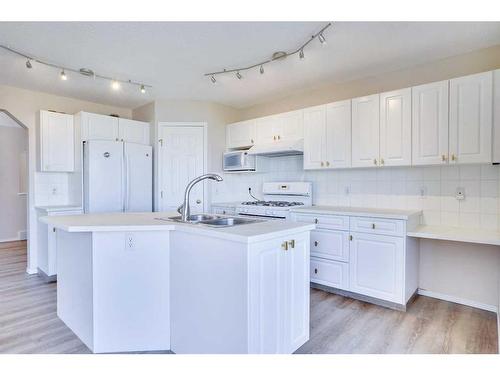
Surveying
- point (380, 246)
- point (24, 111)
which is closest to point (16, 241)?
point (24, 111)

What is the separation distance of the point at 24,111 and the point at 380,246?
4.49 meters

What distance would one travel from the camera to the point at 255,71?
3256 millimetres

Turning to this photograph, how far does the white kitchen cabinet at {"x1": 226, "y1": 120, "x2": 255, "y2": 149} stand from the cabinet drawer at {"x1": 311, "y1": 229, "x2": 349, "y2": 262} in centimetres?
172

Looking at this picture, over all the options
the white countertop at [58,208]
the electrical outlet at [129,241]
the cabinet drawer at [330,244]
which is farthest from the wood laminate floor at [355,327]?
the white countertop at [58,208]

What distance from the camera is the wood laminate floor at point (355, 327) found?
211 centimetres

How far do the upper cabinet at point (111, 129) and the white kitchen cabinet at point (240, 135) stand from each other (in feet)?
4.00

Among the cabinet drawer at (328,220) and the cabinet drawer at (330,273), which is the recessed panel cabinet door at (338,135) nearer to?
the cabinet drawer at (328,220)

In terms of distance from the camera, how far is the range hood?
12.1 feet

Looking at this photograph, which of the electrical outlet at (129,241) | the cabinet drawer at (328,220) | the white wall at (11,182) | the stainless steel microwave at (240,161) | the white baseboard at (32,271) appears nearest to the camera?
the electrical outlet at (129,241)

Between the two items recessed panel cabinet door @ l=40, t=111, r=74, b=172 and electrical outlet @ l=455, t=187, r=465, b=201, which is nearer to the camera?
electrical outlet @ l=455, t=187, r=465, b=201

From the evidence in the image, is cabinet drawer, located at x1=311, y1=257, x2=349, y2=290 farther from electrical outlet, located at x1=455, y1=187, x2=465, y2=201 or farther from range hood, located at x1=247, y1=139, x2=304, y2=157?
range hood, located at x1=247, y1=139, x2=304, y2=157

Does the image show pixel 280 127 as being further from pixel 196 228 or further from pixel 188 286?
pixel 188 286

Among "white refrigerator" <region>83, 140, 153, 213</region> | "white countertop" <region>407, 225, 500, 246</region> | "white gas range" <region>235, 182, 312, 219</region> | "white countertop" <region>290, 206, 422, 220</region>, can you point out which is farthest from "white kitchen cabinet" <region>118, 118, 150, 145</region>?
"white countertop" <region>407, 225, 500, 246</region>
